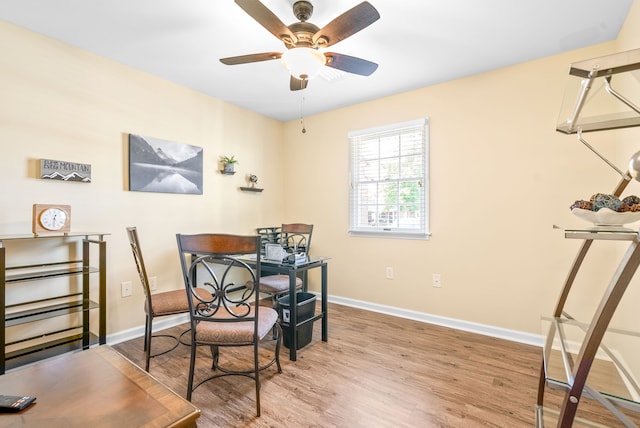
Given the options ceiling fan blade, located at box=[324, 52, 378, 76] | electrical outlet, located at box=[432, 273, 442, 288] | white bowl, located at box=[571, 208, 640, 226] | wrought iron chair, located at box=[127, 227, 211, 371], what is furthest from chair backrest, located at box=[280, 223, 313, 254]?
white bowl, located at box=[571, 208, 640, 226]

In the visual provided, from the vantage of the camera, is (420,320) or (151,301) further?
(420,320)

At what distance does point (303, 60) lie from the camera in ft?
6.12

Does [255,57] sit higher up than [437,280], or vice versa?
[255,57]

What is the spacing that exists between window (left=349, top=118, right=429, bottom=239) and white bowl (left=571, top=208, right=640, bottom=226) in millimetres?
2030

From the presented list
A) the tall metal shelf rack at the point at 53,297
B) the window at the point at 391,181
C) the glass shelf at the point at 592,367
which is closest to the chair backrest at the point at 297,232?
the window at the point at 391,181

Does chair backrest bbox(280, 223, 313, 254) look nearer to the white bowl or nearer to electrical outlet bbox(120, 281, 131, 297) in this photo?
electrical outlet bbox(120, 281, 131, 297)

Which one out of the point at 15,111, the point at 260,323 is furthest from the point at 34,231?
the point at 260,323

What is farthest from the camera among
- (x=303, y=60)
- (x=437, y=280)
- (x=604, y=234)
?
(x=437, y=280)

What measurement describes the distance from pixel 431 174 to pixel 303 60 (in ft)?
6.38

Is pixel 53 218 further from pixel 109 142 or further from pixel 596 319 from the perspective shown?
pixel 596 319

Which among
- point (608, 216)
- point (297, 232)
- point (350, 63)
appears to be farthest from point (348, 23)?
point (297, 232)

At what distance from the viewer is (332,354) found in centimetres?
250

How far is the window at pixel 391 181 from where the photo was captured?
10.8ft

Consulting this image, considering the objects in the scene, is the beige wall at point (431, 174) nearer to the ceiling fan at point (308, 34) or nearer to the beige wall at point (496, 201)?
the beige wall at point (496, 201)
